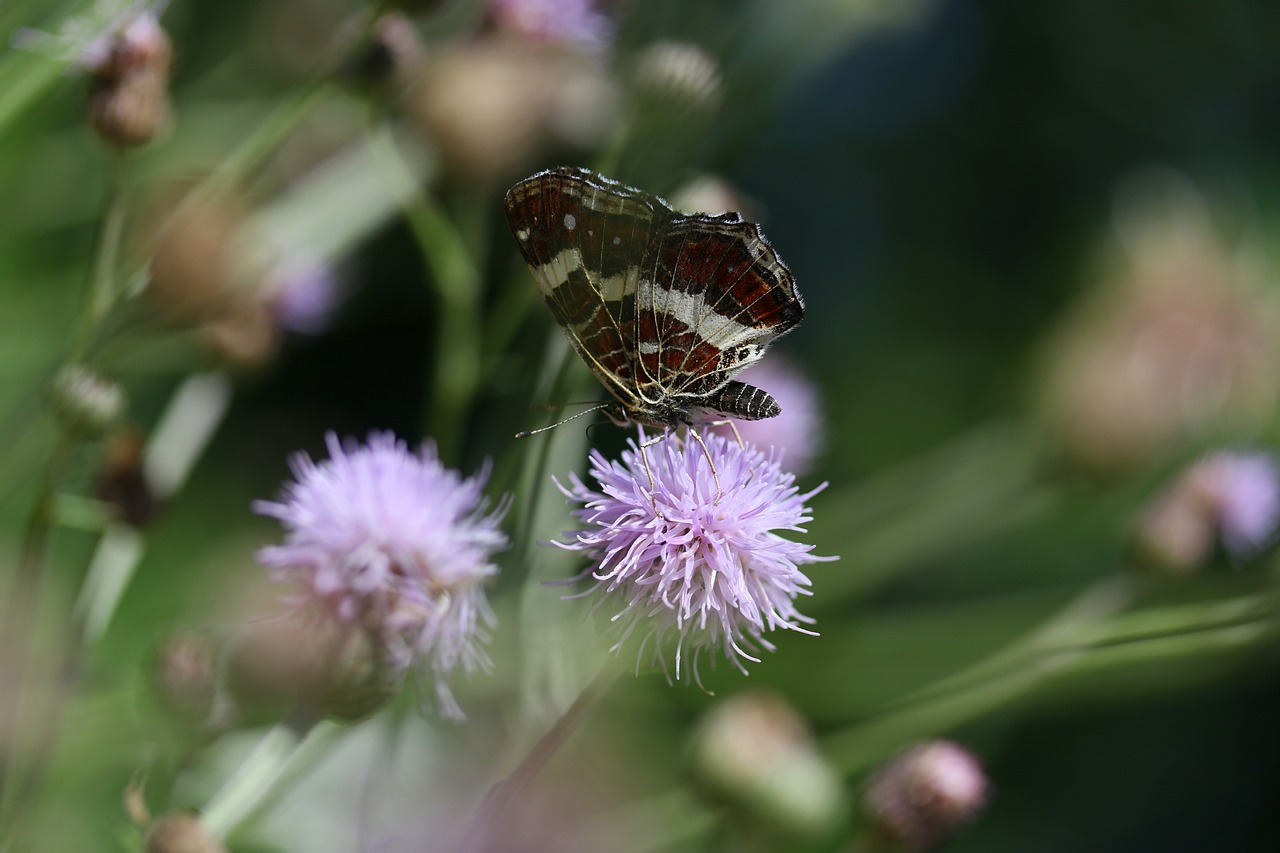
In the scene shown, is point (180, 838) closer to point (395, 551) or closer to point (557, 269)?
point (395, 551)

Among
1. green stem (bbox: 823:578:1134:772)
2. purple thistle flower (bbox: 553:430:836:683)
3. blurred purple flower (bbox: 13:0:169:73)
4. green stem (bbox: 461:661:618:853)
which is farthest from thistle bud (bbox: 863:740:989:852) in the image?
blurred purple flower (bbox: 13:0:169:73)

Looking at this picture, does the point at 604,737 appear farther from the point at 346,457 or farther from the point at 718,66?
the point at 718,66

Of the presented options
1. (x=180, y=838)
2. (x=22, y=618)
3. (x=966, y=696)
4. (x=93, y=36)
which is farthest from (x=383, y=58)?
(x=966, y=696)

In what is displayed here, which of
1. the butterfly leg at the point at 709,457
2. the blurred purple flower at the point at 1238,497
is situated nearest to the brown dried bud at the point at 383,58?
the butterfly leg at the point at 709,457

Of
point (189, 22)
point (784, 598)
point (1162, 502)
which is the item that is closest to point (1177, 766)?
point (1162, 502)

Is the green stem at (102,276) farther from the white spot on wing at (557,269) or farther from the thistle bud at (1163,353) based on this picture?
the thistle bud at (1163,353)

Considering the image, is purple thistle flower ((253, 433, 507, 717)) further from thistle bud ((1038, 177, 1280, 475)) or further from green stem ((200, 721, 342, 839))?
thistle bud ((1038, 177, 1280, 475))

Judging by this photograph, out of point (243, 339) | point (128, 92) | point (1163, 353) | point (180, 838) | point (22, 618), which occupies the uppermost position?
point (128, 92)
